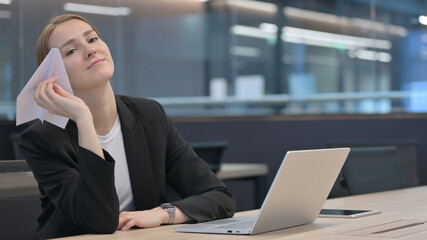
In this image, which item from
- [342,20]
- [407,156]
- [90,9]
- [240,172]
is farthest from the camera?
[342,20]

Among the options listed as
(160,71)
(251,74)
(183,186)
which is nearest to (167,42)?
(160,71)

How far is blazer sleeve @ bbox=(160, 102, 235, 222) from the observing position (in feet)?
7.25

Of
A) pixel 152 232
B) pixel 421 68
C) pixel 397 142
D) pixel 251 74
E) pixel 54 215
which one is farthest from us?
pixel 251 74

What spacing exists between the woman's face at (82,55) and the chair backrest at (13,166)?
279 mm

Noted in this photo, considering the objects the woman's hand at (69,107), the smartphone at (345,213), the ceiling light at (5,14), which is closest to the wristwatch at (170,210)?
the woman's hand at (69,107)

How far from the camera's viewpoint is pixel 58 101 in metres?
2.02

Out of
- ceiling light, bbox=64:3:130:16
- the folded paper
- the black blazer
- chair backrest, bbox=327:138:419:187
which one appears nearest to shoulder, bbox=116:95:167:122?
the black blazer

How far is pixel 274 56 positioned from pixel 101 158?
5.08 metres

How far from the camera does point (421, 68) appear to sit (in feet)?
19.9

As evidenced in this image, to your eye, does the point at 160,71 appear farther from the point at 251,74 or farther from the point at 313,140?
the point at 313,140

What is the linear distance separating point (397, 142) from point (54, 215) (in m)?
3.09

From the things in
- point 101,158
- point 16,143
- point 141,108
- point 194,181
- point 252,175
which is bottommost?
point 252,175

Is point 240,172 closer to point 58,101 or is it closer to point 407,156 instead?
point 407,156

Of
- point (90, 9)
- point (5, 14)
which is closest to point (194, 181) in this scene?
point (90, 9)
